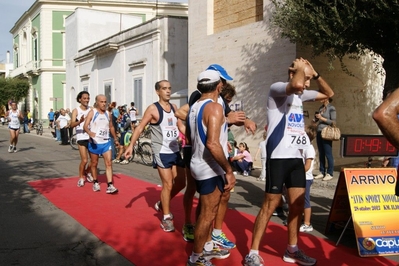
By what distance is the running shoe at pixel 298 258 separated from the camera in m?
4.51

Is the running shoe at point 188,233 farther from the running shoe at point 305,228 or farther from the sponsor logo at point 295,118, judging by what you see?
the sponsor logo at point 295,118

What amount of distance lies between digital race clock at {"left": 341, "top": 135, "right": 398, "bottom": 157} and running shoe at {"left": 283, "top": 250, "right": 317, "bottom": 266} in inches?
57.4

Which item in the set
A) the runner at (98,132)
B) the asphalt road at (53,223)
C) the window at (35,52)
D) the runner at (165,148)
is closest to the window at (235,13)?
the asphalt road at (53,223)

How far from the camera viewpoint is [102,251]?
16.7 ft

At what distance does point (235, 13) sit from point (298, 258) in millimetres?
11343

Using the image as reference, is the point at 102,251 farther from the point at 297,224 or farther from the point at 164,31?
the point at 164,31

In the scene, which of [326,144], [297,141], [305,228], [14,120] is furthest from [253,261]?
[14,120]

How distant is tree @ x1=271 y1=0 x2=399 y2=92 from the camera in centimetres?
892

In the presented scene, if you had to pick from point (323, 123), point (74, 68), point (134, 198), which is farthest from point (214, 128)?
point (74, 68)

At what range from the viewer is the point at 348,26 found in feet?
30.9

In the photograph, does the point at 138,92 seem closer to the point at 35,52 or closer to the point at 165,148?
the point at 165,148

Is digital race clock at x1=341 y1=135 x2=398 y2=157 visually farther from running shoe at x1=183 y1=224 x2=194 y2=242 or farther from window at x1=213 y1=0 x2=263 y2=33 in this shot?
window at x1=213 y1=0 x2=263 y2=33

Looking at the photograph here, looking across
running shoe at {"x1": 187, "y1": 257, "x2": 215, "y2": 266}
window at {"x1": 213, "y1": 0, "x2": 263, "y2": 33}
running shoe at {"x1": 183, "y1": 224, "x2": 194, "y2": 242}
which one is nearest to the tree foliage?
window at {"x1": 213, "y1": 0, "x2": 263, "y2": 33}

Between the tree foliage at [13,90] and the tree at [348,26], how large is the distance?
41023mm
